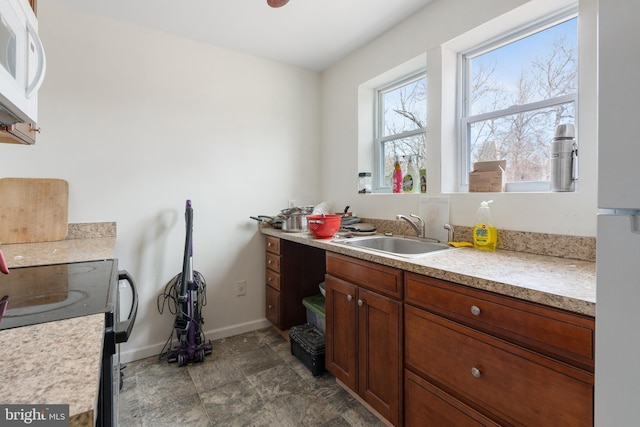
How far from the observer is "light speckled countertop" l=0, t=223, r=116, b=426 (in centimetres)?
40

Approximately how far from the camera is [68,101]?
1933mm

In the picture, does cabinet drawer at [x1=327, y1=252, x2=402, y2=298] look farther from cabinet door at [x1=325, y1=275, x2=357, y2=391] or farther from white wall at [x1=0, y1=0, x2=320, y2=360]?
white wall at [x1=0, y1=0, x2=320, y2=360]

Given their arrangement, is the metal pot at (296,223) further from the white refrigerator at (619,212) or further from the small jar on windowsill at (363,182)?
the white refrigerator at (619,212)

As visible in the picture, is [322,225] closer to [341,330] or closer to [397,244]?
[397,244]

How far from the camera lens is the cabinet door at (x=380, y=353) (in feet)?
4.43

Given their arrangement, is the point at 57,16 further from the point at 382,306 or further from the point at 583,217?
the point at 583,217

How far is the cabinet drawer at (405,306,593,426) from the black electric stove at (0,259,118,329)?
3.62ft

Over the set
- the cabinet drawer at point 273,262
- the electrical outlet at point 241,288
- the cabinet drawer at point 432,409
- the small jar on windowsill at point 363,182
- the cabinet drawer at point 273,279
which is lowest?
the cabinet drawer at point 432,409

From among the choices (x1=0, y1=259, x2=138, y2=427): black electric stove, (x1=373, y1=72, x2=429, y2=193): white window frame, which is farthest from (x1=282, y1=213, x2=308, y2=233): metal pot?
(x1=0, y1=259, x2=138, y2=427): black electric stove

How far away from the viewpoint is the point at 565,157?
139cm

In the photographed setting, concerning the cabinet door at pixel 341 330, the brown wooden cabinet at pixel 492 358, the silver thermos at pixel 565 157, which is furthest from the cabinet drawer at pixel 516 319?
the silver thermos at pixel 565 157

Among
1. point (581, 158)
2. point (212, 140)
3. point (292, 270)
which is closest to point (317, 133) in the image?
point (212, 140)

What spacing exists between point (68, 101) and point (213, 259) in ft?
4.69

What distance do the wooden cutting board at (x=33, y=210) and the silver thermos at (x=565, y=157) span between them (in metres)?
2.78
